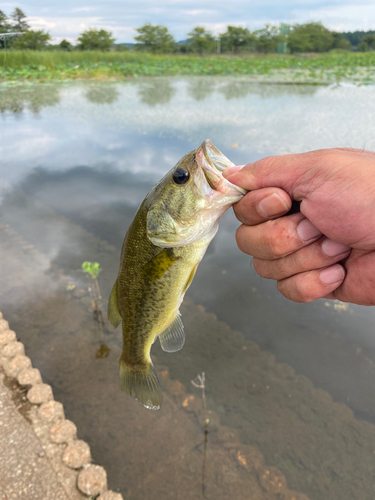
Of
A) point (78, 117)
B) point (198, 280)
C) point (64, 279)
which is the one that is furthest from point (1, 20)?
point (78, 117)

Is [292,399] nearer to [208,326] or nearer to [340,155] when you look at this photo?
[208,326]

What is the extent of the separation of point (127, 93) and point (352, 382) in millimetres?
19342

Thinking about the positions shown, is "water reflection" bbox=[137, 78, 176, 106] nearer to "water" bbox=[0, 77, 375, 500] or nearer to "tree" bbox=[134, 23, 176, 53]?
"water" bbox=[0, 77, 375, 500]

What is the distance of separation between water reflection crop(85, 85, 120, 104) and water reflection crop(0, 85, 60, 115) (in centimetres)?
181

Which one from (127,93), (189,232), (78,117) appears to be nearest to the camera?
(189,232)

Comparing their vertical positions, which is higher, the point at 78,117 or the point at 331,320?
the point at 78,117

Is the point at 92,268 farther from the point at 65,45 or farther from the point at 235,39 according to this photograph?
the point at 235,39

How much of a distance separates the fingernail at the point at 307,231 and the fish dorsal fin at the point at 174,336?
87 centimetres

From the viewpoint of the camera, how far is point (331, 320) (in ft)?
15.9

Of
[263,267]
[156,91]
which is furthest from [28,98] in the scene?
[263,267]

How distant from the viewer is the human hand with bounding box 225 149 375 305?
1394 millimetres

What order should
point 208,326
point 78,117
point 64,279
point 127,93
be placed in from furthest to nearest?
point 127,93 < point 78,117 < point 64,279 < point 208,326

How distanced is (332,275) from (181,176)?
1.02m

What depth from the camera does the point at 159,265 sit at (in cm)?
169
